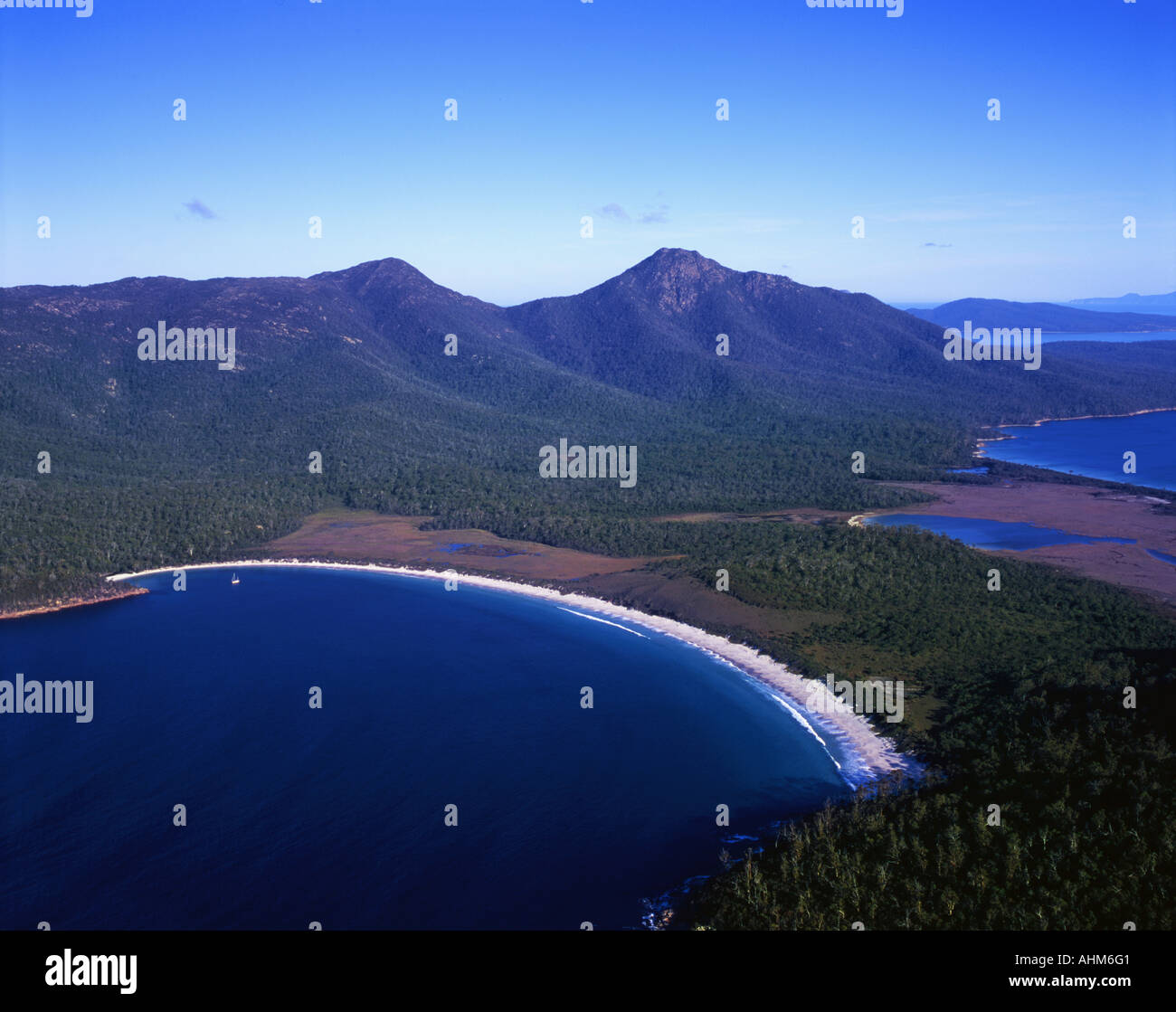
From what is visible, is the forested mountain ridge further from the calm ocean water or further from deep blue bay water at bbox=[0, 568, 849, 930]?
deep blue bay water at bbox=[0, 568, 849, 930]

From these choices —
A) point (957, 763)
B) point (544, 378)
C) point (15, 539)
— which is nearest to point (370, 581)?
point (15, 539)

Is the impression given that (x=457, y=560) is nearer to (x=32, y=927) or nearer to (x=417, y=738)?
(x=417, y=738)

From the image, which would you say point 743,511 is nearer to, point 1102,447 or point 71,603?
point 71,603

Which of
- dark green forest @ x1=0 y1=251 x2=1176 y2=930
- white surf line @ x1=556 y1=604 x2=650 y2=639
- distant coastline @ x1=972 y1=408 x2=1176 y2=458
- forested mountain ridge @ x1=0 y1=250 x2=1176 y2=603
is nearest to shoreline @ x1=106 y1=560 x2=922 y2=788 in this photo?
white surf line @ x1=556 y1=604 x2=650 y2=639

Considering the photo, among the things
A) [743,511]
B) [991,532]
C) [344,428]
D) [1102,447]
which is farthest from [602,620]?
[1102,447]

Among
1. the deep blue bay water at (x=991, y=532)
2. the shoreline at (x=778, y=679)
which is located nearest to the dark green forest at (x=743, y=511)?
the shoreline at (x=778, y=679)

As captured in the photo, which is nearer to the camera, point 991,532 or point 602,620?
point 602,620
